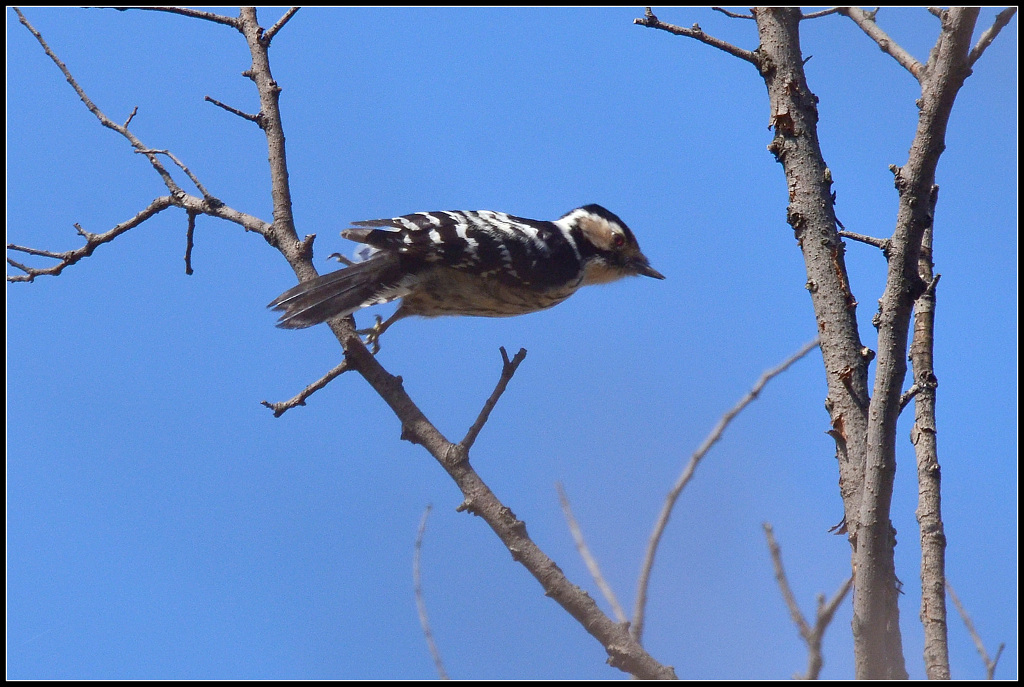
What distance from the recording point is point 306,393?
133 inches

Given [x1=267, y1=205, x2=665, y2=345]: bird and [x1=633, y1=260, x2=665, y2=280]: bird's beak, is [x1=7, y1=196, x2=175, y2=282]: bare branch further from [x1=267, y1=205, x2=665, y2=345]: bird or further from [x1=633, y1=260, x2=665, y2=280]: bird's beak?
[x1=633, y1=260, x2=665, y2=280]: bird's beak

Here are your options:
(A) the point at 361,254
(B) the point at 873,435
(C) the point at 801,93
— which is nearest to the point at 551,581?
(B) the point at 873,435

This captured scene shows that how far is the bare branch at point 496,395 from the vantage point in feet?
9.84

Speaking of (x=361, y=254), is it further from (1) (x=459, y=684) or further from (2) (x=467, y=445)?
(1) (x=459, y=684)

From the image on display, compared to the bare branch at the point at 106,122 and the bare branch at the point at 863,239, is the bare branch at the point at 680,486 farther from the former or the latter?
Answer: the bare branch at the point at 106,122

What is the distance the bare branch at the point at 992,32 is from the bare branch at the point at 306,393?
253 centimetres

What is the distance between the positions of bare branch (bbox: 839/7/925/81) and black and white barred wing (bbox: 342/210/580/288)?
214cm

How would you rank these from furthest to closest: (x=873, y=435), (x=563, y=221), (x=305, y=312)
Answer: (x=563, y=221) → (x=305, y=312) → (x=873, y=435)

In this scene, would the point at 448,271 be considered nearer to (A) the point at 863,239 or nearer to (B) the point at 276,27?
(B) the point at 276,27

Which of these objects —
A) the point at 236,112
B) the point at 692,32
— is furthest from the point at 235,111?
the point at 692,32

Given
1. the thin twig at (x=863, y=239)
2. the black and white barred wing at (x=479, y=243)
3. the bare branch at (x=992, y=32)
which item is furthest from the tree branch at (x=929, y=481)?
the black and white barred wing at (x=479, y=243)

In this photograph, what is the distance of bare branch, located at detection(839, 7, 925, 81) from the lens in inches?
120

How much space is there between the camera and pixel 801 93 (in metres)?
3.10

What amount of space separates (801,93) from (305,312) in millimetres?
2250
